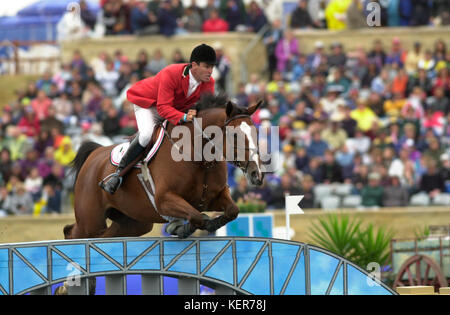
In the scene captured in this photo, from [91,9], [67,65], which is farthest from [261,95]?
[91,9]

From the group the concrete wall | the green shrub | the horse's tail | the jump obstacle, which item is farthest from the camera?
the concrete wall

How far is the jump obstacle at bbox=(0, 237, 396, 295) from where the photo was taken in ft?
20.5

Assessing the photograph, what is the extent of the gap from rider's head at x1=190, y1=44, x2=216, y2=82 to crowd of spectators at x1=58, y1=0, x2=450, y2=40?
10344mm

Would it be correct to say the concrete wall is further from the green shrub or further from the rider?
the rider

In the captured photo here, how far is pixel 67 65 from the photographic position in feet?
56.3

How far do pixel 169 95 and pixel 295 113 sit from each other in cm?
781

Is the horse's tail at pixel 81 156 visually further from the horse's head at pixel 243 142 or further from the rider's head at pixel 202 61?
the horse's head at pixel 243 142

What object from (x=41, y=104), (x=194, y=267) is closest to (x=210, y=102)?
(x=194, y=267)

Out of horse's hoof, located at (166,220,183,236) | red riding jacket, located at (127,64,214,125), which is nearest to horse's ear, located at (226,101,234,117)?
red riding jacket, located at (127,64,214,125)

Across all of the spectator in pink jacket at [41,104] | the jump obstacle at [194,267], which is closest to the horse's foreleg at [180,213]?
the jump obstacle at [194,267]

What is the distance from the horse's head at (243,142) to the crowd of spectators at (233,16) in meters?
10.7

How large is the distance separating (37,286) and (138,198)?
61.6 inches

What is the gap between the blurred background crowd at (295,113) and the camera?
13.0 meters
